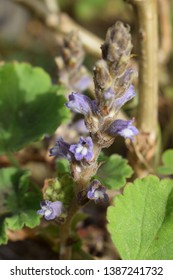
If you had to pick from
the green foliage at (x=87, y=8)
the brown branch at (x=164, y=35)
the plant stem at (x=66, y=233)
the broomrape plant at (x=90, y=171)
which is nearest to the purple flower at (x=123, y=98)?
the broomrape plant at (x=90, y=171)

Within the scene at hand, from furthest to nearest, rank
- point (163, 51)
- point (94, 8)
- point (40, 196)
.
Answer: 1. point (94, 8)
2. point (163, 51)
3. point (40, 196)

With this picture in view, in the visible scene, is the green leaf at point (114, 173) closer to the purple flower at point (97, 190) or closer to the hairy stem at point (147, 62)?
the purple flower at point (97, 190)

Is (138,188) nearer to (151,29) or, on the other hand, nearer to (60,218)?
(60,218)

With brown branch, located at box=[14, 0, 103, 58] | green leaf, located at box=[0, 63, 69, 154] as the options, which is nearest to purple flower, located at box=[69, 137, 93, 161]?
green leaf, located at box=[0, 63, 69, 154]

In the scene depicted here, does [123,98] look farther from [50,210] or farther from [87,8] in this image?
[87,8]

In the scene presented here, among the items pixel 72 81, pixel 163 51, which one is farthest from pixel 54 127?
pixel 163 51

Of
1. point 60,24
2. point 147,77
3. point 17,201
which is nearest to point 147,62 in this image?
point 147,77
